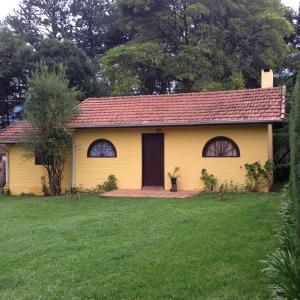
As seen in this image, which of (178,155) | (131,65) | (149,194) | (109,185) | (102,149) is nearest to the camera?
(149,194)

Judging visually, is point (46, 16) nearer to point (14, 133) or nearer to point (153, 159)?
point (14, 133)

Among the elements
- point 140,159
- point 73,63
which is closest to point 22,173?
point 140,159

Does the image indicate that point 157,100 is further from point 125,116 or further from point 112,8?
point 112,8

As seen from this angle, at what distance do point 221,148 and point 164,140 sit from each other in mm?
2114

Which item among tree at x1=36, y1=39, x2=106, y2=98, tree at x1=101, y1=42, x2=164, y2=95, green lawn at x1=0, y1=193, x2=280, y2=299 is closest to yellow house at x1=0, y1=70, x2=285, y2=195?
green lawn at x1=0, y1=193, x2=280, y2=299

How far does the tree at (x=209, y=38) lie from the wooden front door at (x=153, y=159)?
29.0ft

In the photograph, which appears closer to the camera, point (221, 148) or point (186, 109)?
point (221, 148)

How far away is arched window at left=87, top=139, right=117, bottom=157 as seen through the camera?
17.1 m

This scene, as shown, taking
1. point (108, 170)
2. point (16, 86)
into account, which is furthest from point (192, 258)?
point (16, 86)

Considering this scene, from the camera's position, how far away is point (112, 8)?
1469 inches

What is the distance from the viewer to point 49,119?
54.3ft

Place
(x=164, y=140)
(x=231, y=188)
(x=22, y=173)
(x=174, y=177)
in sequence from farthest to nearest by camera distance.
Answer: (x=22, y=173) < (x=164, y=140) < (x=174, y=177) < (x=231, y=188)

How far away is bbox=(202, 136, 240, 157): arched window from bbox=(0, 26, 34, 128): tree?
18109 millimetres

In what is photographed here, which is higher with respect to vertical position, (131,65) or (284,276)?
(131,65)
